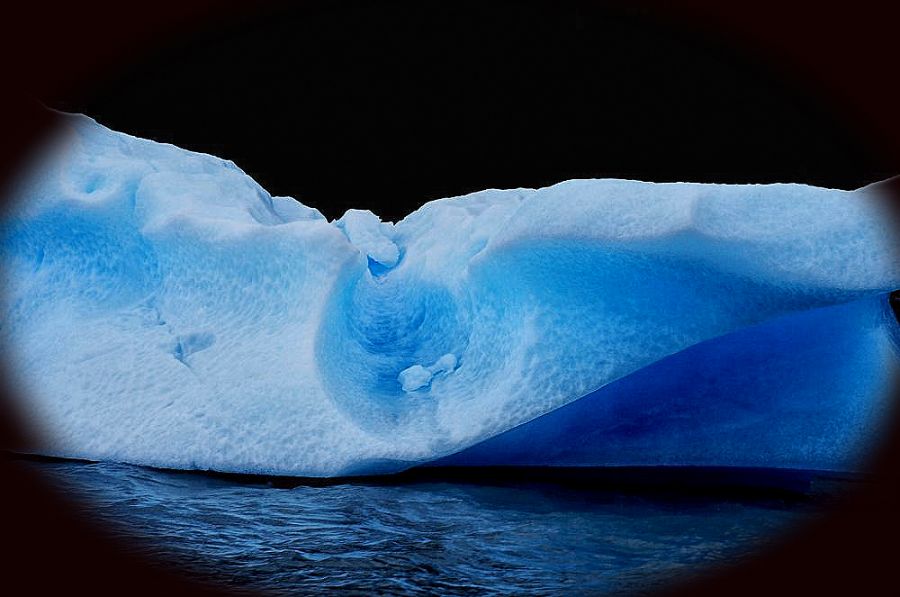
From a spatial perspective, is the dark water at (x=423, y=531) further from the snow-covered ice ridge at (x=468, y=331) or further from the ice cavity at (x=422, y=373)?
the ice cavity at (x=422, y=373)

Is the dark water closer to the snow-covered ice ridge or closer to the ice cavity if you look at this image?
the snow-covered ice ridge

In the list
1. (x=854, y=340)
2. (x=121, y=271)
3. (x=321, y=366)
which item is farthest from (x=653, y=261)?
(x=121, y=271)

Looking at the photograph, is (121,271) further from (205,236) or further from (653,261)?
(653,261)

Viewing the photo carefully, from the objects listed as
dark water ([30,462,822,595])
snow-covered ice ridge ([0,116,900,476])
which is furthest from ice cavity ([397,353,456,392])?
dark water ([30,462,822,595])

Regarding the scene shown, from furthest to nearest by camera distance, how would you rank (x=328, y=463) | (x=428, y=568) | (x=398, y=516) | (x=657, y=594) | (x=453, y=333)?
(x=453, y=333) → (x=328, y=463) → (x=398, y=516) → (x=428, y=568) → (x=657, y=594)

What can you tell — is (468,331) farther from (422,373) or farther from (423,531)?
(423,531)

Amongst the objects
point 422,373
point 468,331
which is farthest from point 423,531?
point 468,331
